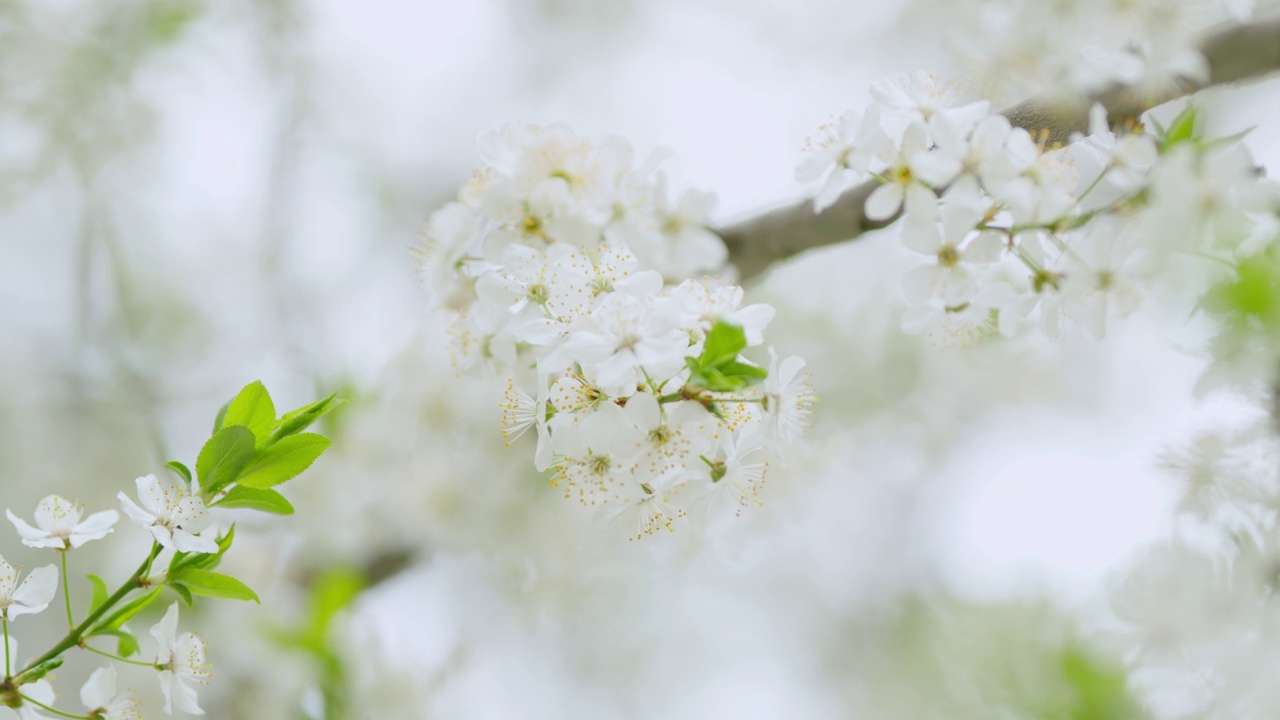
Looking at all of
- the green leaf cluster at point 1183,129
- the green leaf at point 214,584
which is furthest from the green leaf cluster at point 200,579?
the green leaf cluster at point 1183,129

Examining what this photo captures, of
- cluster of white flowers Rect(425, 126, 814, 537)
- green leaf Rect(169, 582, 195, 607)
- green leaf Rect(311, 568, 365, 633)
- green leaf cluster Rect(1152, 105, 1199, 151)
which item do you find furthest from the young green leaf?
green leaf Rect(311, 568, 365, 633)

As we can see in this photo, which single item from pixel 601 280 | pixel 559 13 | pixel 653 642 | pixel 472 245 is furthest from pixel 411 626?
pixel 559 13

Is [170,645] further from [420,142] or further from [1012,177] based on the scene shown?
[420,142]

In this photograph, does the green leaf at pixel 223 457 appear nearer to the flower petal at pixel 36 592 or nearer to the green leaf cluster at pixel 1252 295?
the flower petal at pixel 36 592

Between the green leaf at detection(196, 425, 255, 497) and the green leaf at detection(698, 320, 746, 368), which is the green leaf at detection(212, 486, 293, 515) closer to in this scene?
the green leaf at detection(196, 425, 255, 497)

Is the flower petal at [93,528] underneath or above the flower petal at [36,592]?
above

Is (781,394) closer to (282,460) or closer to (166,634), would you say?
(282,460)

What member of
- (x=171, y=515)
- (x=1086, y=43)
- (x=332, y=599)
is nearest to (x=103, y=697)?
(x=171, y=515)
